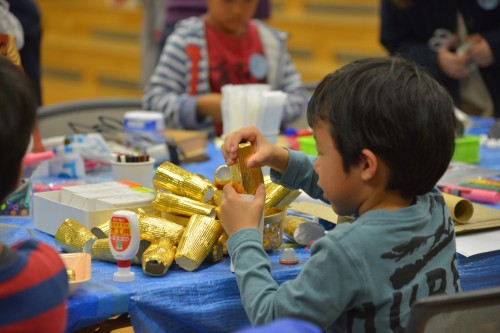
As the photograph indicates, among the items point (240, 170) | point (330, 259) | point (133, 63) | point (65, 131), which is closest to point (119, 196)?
point (240, 170)

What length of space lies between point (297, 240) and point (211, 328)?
0.30m

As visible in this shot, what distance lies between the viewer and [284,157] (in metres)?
1.60

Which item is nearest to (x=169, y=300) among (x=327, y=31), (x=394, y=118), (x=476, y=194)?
(x=394, y=118)

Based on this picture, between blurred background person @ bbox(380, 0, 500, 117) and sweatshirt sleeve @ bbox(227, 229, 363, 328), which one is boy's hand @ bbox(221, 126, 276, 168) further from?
blurred background person @ bbox(380, 0, 500, 117)

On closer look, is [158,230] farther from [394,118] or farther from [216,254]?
[394,118]

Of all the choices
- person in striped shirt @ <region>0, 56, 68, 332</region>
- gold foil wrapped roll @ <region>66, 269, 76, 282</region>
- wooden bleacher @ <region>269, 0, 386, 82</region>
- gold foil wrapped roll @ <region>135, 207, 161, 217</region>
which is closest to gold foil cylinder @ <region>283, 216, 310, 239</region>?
gold foil wrapped roll @ <region>135, 207, 161, 217</region>

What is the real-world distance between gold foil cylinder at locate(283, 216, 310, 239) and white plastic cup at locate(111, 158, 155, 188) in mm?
432

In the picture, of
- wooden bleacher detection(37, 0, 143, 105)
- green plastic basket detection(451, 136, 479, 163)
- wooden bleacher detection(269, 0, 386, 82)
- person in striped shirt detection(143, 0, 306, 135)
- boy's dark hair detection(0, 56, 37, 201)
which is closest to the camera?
boy's dark hair detection(0, 56, 37, 201)

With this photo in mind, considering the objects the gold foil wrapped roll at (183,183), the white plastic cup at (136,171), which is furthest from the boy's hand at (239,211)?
the white plastic cup at (136,171)

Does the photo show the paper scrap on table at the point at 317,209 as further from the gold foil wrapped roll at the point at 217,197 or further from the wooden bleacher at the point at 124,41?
the wooden bleacher at the point at 124,41

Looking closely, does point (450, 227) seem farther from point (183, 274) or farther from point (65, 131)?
point (65, 131)

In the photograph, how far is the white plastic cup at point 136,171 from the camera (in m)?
1.94

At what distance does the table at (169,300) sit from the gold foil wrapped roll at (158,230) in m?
0.06

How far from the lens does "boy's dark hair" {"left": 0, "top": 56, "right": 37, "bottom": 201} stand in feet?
3.26
